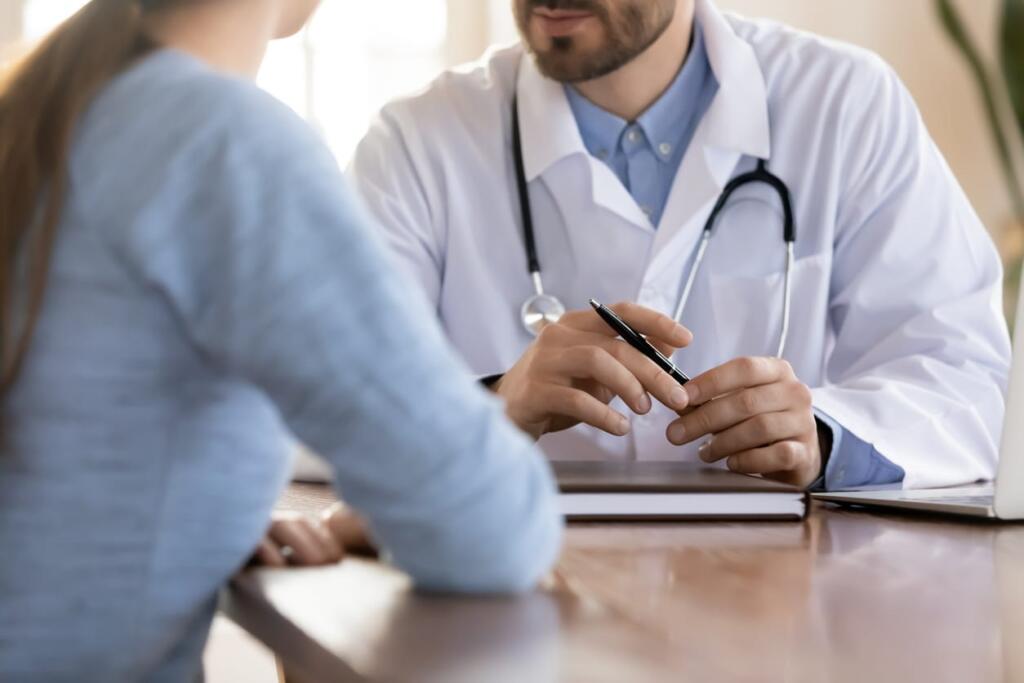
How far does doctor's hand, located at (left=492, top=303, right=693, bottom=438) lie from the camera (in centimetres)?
126

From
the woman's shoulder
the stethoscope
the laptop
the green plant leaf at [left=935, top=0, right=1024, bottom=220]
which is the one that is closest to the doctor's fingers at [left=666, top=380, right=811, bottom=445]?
the laptop

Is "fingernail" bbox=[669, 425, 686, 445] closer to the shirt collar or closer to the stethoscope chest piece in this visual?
the stethoscope chest piece

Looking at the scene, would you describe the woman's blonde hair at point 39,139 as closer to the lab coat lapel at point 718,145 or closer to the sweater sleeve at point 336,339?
the sweater sleeve at point 336,339

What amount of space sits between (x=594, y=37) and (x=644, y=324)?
0.66m

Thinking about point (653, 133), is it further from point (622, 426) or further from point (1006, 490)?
point (1006, 490)

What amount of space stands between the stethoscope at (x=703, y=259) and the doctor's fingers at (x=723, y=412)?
1.37ft

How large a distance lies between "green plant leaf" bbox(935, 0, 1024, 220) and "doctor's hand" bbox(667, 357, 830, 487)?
2365 millimetres

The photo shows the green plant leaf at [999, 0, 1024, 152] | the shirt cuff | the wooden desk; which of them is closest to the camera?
the wooden desk

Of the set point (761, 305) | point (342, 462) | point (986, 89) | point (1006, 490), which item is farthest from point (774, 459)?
point (986, 89)

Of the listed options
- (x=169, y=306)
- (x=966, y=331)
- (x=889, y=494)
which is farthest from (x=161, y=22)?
(x=966, y=331)

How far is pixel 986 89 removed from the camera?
137 inches

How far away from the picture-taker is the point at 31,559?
0.71m

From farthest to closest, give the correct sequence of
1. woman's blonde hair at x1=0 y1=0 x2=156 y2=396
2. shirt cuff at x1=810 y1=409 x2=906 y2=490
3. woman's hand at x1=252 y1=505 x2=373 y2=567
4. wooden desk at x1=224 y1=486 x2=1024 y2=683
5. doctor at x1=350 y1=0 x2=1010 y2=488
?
doctor at x1=350 y1=0 x2=1010 y2=488
shirt cuff at x1=810 y1=409 x2=906 y2=490
woman's hand at x1=252 y1=505 x2=373 y2=567
woman's blonde hair at x1=0 y1=0 x2=156 y2=396
wooden desk at x1=224 y1=486 x2=1024 y2=683

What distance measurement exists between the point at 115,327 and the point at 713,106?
4.03ft
